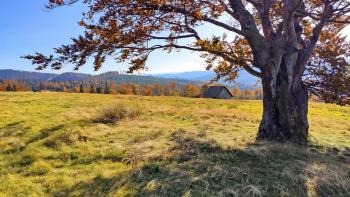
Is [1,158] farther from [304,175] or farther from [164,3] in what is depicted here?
[304,175]

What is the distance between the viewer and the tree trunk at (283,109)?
12.3 m

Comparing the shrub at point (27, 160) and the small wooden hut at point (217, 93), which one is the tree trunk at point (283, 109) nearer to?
the shrub at point (27, 160)

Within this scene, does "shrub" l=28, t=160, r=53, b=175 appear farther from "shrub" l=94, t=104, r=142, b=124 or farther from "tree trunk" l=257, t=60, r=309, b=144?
"tree trunk" l=257, t=60, r=309, b=144

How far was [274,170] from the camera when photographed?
8.44m

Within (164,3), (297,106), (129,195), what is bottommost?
(129,195)

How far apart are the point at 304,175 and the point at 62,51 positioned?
7565 millimetres

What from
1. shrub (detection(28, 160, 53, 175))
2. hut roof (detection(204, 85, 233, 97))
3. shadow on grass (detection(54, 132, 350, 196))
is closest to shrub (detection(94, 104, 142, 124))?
shrub (detection(28, 160, 53, 175))

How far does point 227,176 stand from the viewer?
25.9ft

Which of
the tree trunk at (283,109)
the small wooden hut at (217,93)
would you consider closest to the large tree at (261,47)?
the tree trunk at (283,109)

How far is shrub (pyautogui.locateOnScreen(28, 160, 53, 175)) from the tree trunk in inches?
288

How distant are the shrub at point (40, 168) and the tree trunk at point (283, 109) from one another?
7.32 meters

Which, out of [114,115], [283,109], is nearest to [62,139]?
[114,115]

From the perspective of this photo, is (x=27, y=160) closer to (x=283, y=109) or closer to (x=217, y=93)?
(x=283, y=109)

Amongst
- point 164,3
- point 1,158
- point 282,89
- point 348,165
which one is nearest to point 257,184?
point 348,165
